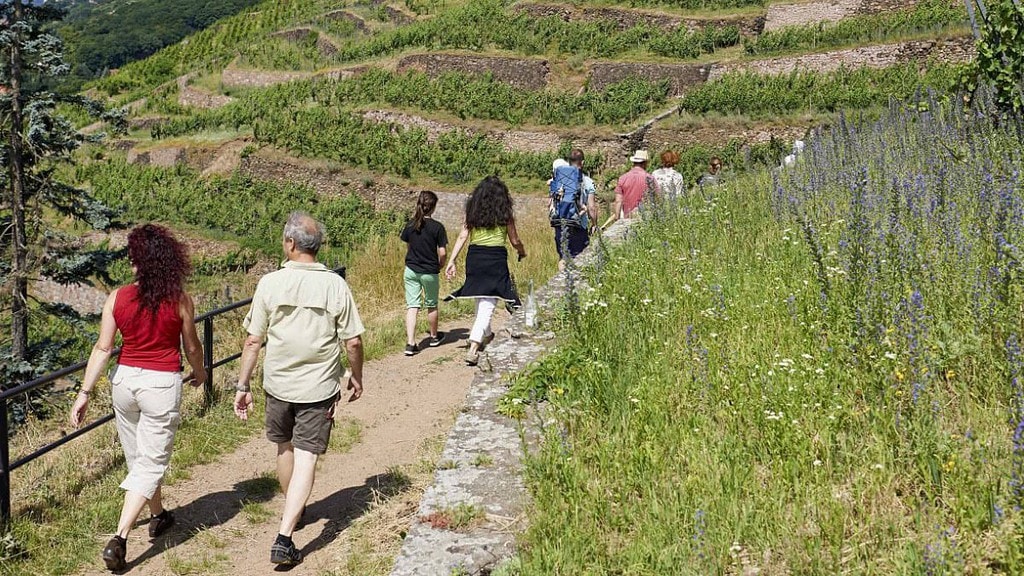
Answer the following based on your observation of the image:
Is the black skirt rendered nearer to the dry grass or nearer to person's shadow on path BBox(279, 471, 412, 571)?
person's shadow on path BBox(279, 471, 412, 571)

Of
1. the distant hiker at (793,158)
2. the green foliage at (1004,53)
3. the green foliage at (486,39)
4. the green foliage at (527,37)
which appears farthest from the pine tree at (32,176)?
the green foliage at (486,39)

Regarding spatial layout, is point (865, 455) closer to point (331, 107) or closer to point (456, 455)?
point (456, 455)

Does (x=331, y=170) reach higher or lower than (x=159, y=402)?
lower

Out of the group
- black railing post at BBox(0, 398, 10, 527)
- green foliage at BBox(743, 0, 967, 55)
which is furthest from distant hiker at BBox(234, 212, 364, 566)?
green foliage at BBox(743, 0, 967, 55)

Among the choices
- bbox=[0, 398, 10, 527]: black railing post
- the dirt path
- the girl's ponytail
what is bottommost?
the dirt path

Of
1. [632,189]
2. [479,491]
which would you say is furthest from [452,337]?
[479,491]

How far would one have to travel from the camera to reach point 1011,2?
707 centimetres

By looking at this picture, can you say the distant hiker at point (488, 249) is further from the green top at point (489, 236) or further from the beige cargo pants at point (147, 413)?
the beige cargo pants at point (147, 413)

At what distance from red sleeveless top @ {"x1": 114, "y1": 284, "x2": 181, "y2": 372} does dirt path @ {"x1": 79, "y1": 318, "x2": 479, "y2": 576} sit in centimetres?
107

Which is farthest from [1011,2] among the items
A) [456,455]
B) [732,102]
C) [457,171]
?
[457,171]

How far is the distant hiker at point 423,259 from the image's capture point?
28.2 ft

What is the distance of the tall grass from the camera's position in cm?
264

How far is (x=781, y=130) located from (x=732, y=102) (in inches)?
90.2

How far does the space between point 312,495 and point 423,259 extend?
11.9 ft
